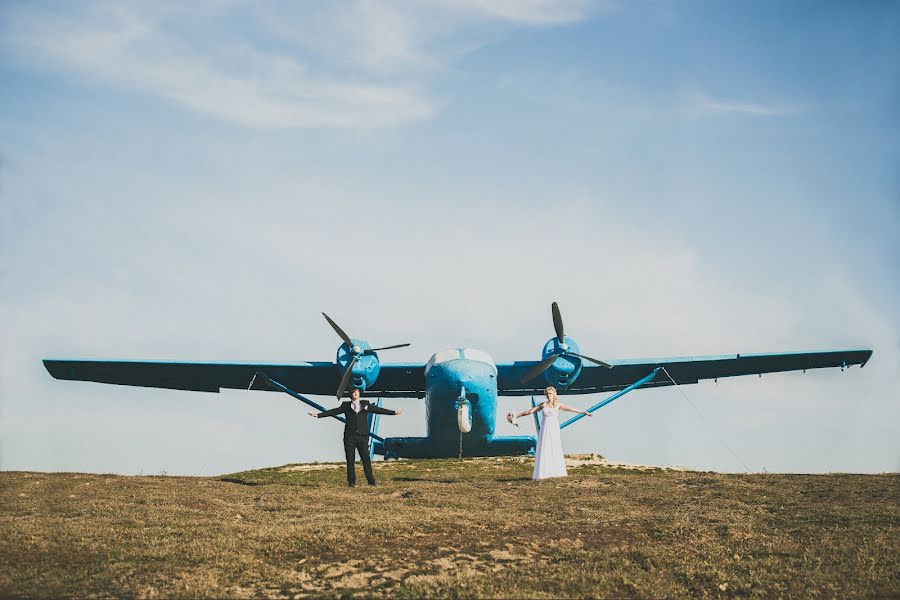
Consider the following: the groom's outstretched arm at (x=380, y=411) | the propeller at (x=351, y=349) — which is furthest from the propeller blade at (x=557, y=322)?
the groom's outstretched arm at (x=380, y=411)

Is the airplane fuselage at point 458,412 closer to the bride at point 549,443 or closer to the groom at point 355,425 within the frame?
the bride at point 549,443

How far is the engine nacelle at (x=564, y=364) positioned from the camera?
28.0 m

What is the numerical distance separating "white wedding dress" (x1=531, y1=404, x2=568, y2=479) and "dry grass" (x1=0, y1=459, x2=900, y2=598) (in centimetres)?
184

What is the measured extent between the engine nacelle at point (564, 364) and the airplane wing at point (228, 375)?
231 inches

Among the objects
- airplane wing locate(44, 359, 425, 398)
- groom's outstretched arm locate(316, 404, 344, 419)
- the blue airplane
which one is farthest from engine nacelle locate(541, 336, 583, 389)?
groom's outstretched arm locate(316, 404, 344, 419)

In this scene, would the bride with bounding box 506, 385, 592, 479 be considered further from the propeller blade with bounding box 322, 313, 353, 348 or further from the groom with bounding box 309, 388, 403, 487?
the propeller blade with bounding box 322, 313, 353, 348

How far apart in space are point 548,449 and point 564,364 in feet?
28.0

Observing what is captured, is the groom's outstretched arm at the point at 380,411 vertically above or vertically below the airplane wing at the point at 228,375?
below

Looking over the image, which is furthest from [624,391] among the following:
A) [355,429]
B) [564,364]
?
[355,429]

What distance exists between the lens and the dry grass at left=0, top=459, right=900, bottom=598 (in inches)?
384

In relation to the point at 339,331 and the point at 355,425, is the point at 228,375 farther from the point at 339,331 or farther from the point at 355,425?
the point at 355,425

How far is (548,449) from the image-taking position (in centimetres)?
1975

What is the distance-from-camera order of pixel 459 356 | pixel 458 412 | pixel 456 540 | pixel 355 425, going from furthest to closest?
pixel 459 356 → pixel 458 412 → pixel 355 425 → pixel 456 540

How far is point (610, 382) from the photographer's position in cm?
3416
